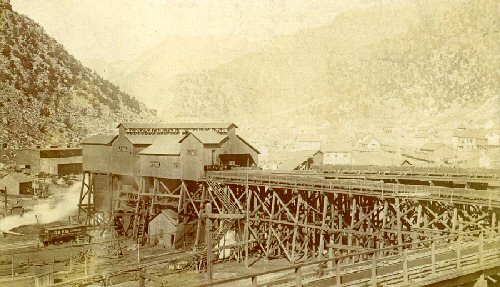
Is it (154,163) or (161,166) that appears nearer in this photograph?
(161,166)

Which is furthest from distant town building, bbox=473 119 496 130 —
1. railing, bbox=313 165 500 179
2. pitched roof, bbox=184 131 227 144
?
pitched roof, bbox=184 131 227 144

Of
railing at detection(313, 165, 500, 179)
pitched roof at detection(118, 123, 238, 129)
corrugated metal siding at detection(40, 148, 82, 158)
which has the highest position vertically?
pitched roof at detection(118, 123, 238, 129)

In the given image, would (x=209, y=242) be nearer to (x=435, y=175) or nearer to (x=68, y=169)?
(x=435, y=175)

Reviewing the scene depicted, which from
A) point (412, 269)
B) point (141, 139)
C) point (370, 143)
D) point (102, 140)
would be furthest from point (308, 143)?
point (412, 269)

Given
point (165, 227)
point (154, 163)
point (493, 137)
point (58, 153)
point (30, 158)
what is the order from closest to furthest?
1. point (165, 227)
2. point (154, 163)
3. point (30, 158)
4. point (58, 153)
5. point (493, 137)

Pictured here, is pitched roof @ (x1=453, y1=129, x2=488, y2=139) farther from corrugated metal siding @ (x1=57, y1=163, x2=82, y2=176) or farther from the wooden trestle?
corrugated metal siding @ (x1=57, y1=163, x2=82, y2=176)

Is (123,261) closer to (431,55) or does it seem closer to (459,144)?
(459,144)

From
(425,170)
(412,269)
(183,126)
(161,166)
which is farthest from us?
(183,126)
